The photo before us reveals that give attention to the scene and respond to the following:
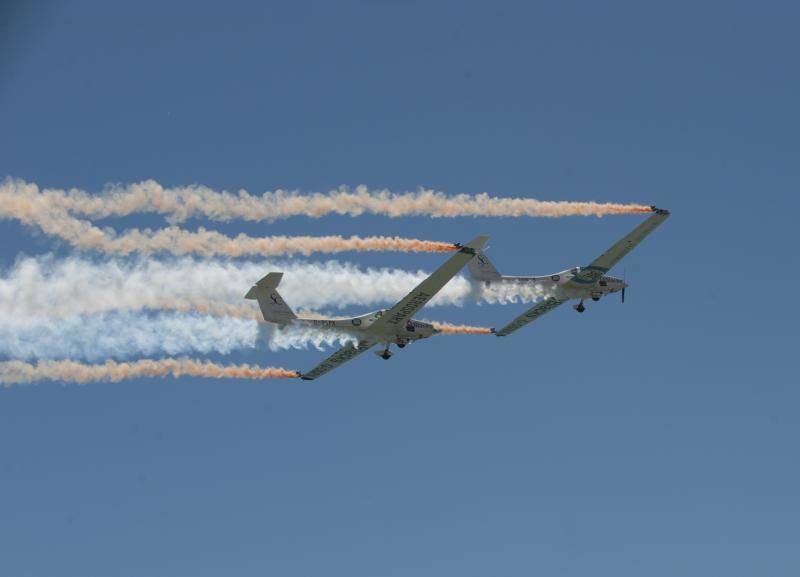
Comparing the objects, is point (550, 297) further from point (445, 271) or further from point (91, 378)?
point (91, 378)

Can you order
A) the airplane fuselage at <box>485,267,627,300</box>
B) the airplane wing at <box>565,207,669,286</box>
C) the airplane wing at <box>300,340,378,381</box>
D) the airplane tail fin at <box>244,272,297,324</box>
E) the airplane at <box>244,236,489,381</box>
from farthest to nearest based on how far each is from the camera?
the airplane fuselage at <box>485,267,627,300</box> < the airplane wing at <box>565,207,669,286</box> < the airplane wing at <box>300,340,378,381</box> < the airplane tail fin at <box>244,272,297,324</box> < the airplane at <box>244,236,489,381</box>

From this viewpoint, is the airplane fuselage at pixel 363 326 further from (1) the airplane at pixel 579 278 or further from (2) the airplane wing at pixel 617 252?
(2) the airplane wing at pixel 617 252

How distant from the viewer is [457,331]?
246 feet

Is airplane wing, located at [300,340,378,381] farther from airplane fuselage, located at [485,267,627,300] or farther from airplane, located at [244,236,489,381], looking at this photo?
airplane fuselage, located at [485,267,627,300]

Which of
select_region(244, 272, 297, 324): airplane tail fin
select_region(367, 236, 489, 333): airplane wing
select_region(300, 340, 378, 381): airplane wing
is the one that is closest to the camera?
select_region(367, 236, 489, 333): airplane wing

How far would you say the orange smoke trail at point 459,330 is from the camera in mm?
72444

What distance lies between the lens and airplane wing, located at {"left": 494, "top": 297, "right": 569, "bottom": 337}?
259ft

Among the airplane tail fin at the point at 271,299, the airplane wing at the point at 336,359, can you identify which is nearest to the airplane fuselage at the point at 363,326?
the airplane tail fin at the point at 271,299

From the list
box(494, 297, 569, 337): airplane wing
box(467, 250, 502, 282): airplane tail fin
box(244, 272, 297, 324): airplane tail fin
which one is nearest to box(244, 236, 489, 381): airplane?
box(244, 272, 297, 324): airplane tail fin

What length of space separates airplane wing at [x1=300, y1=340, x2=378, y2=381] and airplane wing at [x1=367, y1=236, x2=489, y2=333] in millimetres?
2329

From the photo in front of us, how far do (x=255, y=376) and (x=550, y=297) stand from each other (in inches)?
664

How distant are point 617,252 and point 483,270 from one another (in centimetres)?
703

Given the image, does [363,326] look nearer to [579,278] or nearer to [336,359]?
[336,359]

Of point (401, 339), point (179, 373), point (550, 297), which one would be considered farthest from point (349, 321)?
point (550, 297)
